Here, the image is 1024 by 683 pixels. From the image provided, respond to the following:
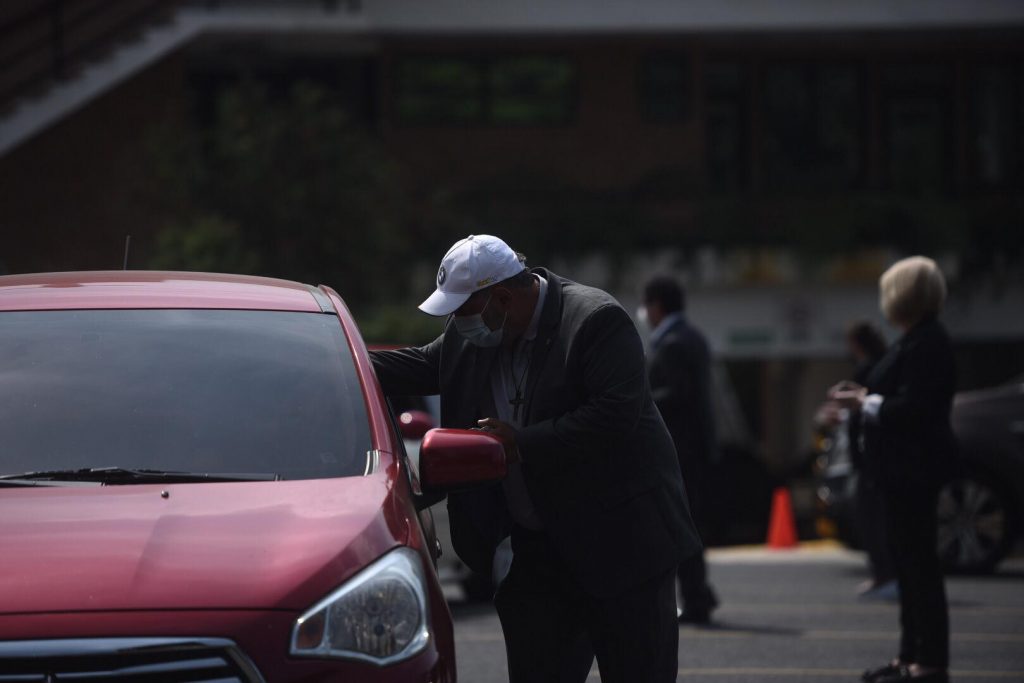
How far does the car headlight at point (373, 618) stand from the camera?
3840 mm

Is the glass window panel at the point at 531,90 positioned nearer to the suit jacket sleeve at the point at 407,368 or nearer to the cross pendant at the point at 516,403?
the suit jacket sleeve at the point at 407,368

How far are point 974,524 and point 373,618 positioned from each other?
32.9ft

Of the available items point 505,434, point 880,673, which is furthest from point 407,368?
point 880,673

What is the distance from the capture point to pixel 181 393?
4.80 metres

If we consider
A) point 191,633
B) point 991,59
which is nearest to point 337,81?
point 991,59

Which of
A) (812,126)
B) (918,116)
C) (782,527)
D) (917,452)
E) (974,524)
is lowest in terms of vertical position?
(782,527)

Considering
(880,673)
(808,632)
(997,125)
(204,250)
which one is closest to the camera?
(880,673)

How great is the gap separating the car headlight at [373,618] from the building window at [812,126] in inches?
977

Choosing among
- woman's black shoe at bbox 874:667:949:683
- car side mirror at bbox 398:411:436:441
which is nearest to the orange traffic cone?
car side mirror at bbox 398:411:436:441

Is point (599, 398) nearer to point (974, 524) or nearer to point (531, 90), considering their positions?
point (974, 524)

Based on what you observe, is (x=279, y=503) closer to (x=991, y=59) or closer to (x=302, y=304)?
(x=302, y=304)

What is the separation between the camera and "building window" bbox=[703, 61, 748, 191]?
2852cm

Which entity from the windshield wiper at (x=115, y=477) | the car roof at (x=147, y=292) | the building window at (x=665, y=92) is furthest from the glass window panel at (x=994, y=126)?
the windshield wiper at (x=115, y=477)

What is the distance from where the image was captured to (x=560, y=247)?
1009 inches
